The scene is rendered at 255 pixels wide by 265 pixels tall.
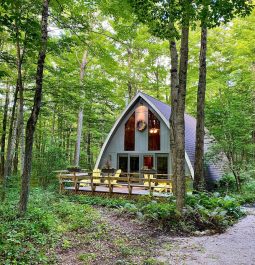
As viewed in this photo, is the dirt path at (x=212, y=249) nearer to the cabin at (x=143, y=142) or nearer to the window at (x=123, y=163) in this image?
the cabin at (x=143, y=142)

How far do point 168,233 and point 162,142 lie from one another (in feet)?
28.8

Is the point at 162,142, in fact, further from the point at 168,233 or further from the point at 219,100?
the point at 168,233

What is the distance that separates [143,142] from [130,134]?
945mm

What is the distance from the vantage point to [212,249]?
16.9 ft

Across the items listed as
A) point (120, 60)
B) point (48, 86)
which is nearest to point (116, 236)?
point (48, 86)

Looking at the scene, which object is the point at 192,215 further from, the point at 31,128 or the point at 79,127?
the point at 79,127

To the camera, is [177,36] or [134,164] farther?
[134,164]

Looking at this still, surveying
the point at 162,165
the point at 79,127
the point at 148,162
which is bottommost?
the point at 162,165

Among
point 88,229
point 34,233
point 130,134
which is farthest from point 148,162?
point 34,233

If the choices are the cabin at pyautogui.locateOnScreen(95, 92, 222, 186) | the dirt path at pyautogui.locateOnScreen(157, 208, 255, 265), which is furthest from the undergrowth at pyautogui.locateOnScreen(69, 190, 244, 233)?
the cabin at pyautogui.locateOnScreen(95, 92, 222, 186)

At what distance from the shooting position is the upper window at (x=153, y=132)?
596 inches

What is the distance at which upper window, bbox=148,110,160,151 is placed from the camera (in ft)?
49.7

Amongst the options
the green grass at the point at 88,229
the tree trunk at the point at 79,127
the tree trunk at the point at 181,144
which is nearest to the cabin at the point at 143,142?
the tree trunk at the point at 79,127

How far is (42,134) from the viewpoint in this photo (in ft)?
68.1
